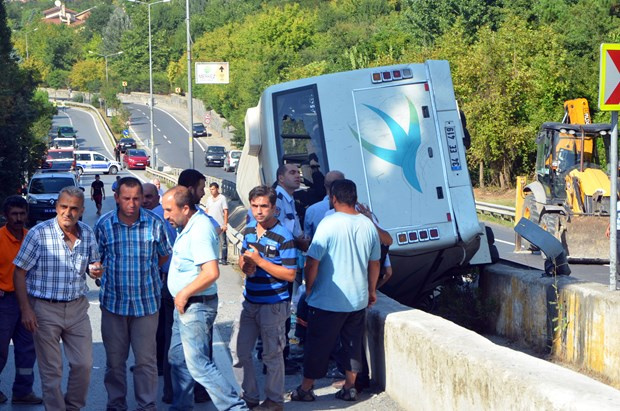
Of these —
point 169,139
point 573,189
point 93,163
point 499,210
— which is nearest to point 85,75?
point 169,139

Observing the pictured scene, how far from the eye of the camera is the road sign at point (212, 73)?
58.5 m

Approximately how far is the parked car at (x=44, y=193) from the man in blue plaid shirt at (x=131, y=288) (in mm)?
22145

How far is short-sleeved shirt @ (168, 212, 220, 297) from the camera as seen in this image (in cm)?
733

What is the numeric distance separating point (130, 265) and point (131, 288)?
7.0 inches

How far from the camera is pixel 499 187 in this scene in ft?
146

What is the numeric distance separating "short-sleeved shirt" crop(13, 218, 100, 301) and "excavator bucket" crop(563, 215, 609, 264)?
48.1 feet

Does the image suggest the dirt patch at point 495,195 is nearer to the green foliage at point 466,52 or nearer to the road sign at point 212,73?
the green foliage at point 466,52

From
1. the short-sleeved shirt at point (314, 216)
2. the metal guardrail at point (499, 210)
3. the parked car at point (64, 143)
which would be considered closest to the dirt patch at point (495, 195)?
the metal guardrail at point (499, 210)

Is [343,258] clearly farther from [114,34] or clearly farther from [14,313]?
[114,34]

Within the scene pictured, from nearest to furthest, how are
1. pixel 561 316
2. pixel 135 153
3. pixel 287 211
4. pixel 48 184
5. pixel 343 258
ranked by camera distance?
pixel 343 258 < pixel 287 211 < pixel 561 316 < pixel 48 184 < pixel 135 153

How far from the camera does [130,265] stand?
7688 millimetres

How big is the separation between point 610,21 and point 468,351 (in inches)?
1508

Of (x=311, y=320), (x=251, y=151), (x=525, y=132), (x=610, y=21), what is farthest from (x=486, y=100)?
(x=311, y=320)

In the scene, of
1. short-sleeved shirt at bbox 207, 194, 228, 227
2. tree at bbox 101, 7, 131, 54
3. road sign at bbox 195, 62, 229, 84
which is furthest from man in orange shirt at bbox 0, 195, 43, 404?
tree at bbox 101, 7, 131, 54
